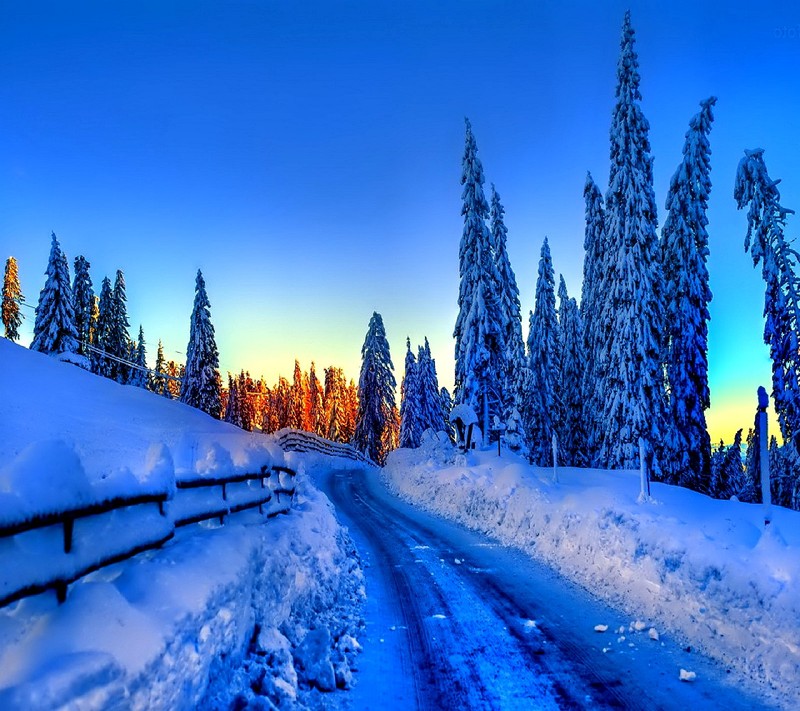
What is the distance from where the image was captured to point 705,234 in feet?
76.9

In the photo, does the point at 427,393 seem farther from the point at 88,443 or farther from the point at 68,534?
the point at 68,534

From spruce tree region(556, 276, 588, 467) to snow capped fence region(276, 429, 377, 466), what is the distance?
20108 millimetres

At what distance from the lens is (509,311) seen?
112 ft

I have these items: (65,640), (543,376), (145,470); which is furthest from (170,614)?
(543,376)

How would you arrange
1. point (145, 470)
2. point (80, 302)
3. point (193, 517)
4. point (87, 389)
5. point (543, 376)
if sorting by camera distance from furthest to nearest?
point (80, 302)
point (543, 376)
point (87, 389)
point (193, 517)
point (145, 470)

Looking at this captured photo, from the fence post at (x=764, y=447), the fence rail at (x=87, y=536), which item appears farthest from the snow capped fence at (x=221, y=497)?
the fence post at (x=764, y=447)

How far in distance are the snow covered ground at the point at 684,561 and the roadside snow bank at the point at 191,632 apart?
350 cm

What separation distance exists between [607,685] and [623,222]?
850 inches

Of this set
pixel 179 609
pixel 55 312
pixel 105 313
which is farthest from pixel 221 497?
pixel 105 313

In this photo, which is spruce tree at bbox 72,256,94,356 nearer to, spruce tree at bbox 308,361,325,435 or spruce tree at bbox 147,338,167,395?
spruce tree at bbox 147,338,167,395

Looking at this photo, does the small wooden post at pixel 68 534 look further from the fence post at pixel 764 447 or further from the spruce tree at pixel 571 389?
the spruce tree at pixel 571 389

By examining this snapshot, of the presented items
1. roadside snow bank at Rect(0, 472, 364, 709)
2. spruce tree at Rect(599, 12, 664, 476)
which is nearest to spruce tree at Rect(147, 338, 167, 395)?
spruce tree at Rect(599, 12, 664, 476)

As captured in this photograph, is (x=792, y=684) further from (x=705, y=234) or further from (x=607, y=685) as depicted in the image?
(x=705, y=234)

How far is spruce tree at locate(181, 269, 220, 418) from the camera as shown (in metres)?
44.5
